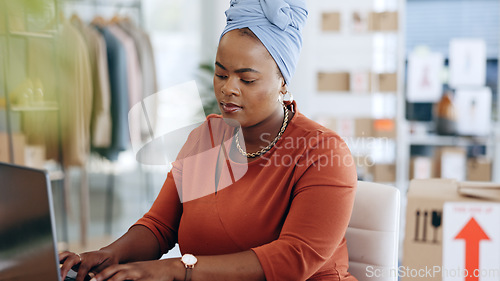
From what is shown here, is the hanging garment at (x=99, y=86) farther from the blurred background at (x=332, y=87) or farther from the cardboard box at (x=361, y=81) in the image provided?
the cardboard box at (x=361, y=81)

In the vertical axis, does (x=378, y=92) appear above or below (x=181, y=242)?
above

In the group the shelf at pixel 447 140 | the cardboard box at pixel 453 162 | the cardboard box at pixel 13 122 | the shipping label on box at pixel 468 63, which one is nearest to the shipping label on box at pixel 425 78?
the shipping label on box at pixel 468 63

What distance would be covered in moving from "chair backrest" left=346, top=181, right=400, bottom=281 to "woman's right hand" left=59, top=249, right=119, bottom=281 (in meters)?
0.59

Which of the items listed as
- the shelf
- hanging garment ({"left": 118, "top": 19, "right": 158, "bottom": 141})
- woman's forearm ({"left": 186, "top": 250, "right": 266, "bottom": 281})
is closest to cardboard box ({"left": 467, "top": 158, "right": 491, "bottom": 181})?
the shelf

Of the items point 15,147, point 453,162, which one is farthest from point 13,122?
point 453,162

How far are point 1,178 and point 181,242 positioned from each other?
22.8 inches

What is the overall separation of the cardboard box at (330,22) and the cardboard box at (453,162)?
132cm

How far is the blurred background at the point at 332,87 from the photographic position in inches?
135

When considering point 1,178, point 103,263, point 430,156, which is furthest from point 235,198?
point 430,156

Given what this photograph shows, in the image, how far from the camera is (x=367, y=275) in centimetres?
130

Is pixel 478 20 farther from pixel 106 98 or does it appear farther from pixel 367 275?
pixel 367 275

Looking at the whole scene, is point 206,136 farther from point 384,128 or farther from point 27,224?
point 384,128

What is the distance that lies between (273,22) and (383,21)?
2.95 metres

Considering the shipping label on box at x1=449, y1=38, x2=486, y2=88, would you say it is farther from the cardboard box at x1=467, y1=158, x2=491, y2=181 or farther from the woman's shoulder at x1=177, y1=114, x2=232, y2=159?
the woman's shoulder at x1=177, y1=114, x2=232, y2=159
